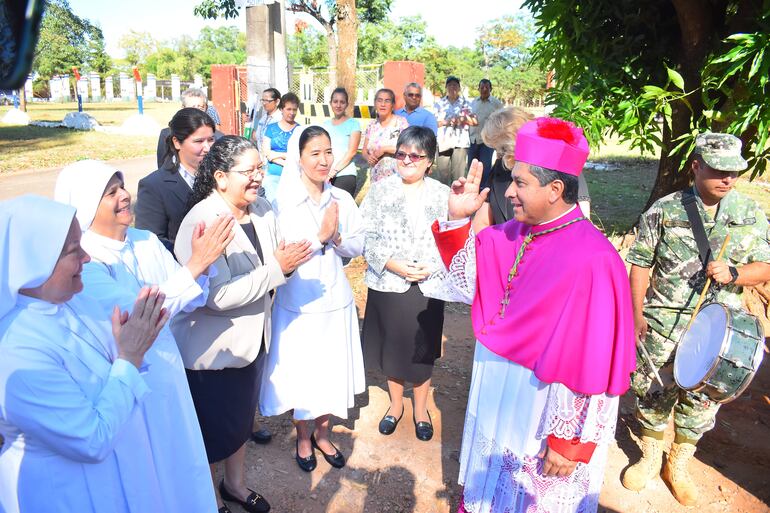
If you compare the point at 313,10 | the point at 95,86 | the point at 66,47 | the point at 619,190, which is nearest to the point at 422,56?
the point at 313,10

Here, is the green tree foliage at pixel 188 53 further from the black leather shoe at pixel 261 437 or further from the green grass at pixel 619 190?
the black leather shoe at pixel 261 437

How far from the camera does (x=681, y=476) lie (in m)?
3.36

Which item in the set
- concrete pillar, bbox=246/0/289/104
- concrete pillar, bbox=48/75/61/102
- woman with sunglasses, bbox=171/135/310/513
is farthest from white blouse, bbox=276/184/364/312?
concrete pillar, bbox=48/75/61/102

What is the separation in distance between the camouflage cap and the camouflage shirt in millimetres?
280

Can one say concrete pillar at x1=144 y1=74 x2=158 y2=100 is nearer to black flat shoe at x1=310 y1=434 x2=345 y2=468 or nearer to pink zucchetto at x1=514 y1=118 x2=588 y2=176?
black flat shoe at x1=310 y1=434 x2=345 y2=468

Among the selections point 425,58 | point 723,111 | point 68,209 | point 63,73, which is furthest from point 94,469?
→ point 63,73

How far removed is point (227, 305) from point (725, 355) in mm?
2363

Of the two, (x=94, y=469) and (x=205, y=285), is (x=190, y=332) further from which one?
(x=94, y=469)

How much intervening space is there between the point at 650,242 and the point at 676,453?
1357 mm

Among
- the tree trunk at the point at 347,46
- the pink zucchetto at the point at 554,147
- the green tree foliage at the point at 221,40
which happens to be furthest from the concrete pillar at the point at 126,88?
the pink zucchetto at the point at 554,147

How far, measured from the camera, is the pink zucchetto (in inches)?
87.8

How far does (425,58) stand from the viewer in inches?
1901

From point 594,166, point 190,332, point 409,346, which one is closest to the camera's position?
point 190,332

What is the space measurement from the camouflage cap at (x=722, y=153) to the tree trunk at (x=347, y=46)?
8378mm
